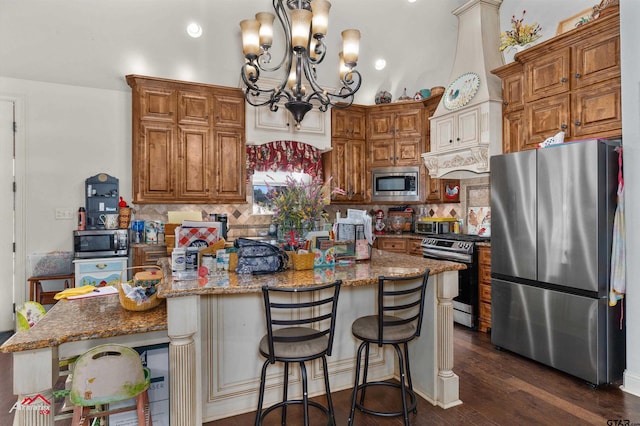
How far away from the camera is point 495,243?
142 inches

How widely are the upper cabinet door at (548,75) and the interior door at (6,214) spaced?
558 cm


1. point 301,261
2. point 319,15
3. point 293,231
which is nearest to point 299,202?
point 293,231

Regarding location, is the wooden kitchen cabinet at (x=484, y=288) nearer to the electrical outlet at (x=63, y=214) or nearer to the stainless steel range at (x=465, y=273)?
the stainless steel range at (x=465, y=273)

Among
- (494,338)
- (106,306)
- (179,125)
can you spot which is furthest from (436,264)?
(179,125)

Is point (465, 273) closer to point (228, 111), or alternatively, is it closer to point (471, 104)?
point (471, 104)

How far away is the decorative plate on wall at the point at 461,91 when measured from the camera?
4473mm

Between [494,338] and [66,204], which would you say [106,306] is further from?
[494,338]

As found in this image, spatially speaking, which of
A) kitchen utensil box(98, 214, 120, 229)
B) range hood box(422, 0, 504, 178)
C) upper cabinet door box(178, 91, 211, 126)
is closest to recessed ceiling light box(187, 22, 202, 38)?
upper cabinet door box(178, 91, 211, 126)

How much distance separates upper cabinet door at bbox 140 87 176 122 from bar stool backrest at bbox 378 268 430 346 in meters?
3.38

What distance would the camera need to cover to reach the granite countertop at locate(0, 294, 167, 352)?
1.55m

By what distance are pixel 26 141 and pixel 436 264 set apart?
15.0 feet

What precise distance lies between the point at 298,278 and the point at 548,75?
127 inches

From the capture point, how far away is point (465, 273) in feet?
13.9

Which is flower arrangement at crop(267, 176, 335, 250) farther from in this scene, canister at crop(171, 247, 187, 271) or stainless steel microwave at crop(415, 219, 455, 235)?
stainless steel microwave at crop(415, 219, 455, 235)
